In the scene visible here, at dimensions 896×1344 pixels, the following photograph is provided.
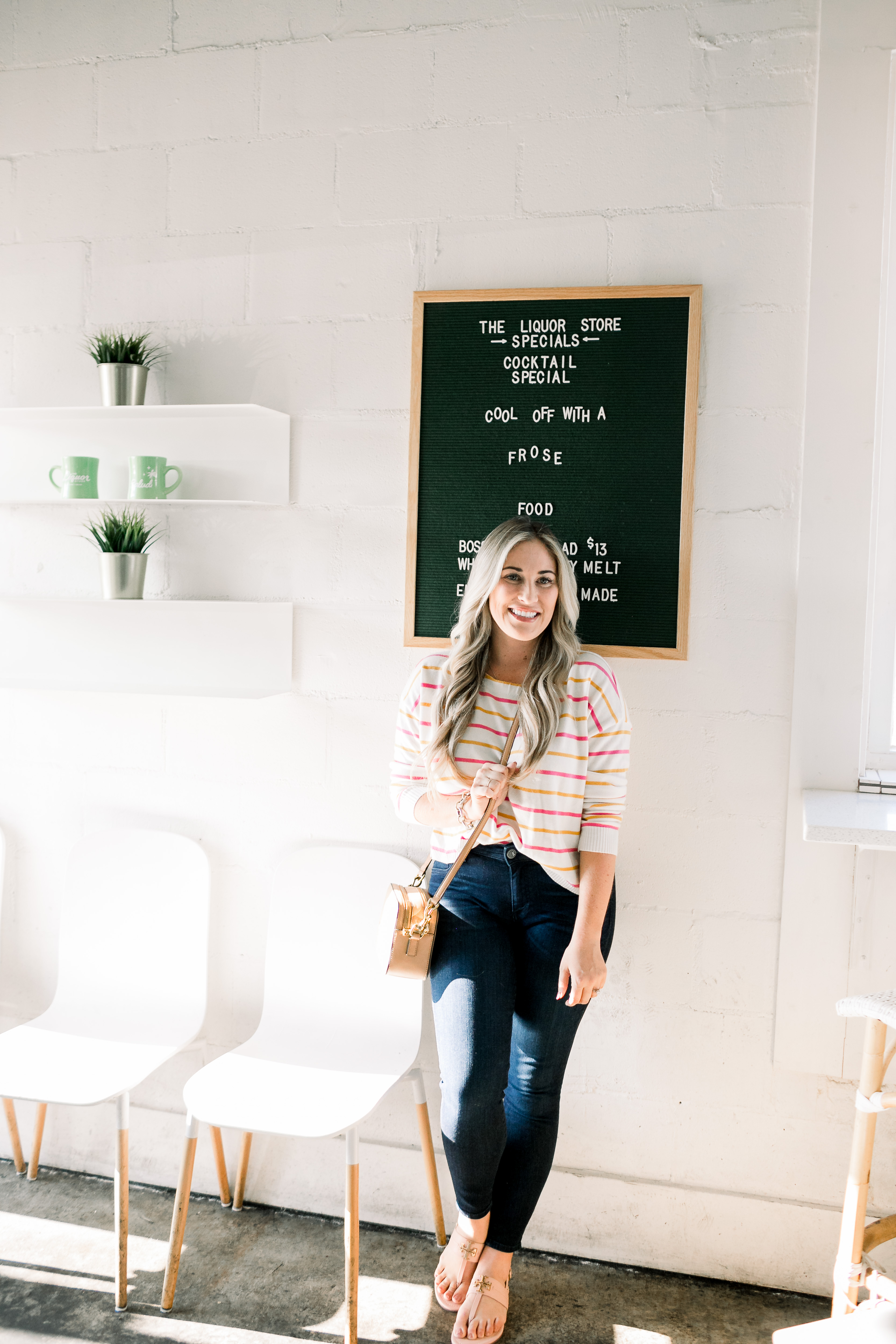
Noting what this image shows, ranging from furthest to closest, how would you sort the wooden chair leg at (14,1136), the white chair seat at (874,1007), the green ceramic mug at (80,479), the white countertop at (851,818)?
1. the wooden chair leg at (14,1136)
2. the green ceramic mug at (80,479)
3. the white countertop at (851,818)
4. the white chair seat at (874,1007)

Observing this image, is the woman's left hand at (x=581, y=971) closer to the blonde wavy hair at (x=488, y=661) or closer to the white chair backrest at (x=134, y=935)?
the blonde wavy hair at (x=488, y=661)

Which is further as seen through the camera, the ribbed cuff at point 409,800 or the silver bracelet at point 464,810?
the ribbed cuff at point 409,800

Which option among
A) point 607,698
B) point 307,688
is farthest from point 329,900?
point 607,698

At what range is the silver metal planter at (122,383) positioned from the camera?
7.16ft

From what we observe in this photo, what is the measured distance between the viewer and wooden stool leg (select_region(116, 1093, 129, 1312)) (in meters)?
1.94

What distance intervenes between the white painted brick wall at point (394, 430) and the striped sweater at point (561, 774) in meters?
0.21

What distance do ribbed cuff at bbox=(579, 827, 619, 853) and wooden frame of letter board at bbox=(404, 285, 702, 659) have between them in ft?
1.26

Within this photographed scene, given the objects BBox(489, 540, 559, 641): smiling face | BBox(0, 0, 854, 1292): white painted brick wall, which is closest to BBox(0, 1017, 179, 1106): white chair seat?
BBox(0, 0, 854, 1292): white painted brick wall

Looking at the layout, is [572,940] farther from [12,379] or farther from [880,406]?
[12,379]

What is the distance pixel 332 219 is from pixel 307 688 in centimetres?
104

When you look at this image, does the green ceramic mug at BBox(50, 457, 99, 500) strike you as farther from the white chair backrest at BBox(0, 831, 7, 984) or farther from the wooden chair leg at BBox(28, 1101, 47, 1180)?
the wooden chair leg at BBox(28, 1101, 47, 1180)

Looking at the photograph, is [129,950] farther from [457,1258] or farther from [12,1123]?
[457,1258]

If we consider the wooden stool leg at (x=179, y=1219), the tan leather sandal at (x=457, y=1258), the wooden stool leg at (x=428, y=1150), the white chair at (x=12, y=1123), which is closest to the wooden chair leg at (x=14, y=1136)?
the white chair at (x=12, y=1123)

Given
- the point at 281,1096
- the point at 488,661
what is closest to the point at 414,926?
the point at 281,1096
